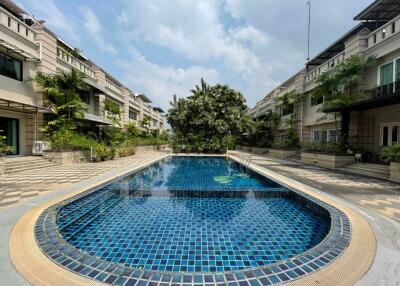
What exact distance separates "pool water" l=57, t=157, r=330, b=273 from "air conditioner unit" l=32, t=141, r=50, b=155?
8945 mm

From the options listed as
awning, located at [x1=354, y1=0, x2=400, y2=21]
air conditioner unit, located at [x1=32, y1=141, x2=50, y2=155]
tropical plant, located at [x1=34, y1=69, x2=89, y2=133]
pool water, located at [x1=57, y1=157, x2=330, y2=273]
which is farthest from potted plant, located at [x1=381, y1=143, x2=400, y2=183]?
air conditioner unit, located at [x1=32, y1=141, x2=50, y2=155]

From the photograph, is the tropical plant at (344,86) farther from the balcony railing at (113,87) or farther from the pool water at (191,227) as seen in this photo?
the balcony railing at (113,87)

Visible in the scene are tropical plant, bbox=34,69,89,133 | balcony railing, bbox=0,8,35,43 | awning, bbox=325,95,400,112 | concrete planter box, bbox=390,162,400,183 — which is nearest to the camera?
concrete planter box, bbox=390,162,400,183

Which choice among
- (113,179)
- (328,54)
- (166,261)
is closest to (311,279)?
(166,261)

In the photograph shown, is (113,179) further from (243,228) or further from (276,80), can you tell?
(276,80)

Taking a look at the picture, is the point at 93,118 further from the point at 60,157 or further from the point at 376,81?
the point at 376,81

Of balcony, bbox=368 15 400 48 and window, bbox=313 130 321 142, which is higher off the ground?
balcony, bbox=368 15 400 48

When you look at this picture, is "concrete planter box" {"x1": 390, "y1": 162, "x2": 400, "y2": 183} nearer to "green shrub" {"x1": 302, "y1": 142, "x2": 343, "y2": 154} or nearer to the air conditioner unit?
"green shrub" {"x1": 302, "y1": 142, "x2": 343, "y2": 154}

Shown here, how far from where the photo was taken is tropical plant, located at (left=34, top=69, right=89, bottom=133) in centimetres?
1338

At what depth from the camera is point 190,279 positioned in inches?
105

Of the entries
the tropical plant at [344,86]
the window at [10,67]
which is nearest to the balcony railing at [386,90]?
the tropical plant at [344,86]

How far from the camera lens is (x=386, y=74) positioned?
12422 millimetres

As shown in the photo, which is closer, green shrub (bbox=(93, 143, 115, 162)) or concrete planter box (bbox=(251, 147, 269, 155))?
green shrub (bbox=(93, 143, 115, 162))

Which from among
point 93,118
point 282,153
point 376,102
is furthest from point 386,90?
point 93,118
